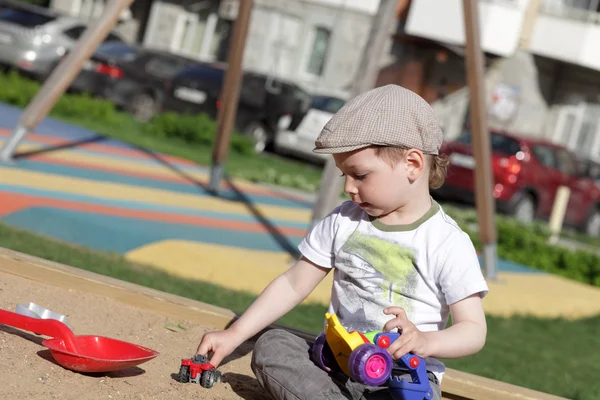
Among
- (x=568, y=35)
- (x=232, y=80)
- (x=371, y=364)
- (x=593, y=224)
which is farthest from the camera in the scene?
(x=568, y=35)

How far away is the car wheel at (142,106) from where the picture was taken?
1933 centimetres

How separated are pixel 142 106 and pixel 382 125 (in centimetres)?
1648

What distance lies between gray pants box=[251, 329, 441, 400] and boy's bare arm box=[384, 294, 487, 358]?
8.9 inches

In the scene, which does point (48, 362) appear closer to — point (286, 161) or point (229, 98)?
point (229, 98)

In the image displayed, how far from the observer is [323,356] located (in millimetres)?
3508

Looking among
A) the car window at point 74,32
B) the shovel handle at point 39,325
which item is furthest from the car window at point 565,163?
the shovel handle at point 39,325

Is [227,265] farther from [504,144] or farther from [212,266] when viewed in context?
[504,144]

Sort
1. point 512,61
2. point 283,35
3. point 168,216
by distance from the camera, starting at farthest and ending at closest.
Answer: point 283,35
point 512,61
point 168,216

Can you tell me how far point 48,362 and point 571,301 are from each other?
672 cm

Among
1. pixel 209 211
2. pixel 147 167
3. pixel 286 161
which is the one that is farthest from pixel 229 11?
pixel 209 211

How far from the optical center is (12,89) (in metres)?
15.4

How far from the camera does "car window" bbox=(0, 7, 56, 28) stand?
2027 centimetres

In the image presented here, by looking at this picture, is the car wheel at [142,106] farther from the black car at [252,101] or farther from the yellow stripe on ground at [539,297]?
the yellow stripe on ground at [539,297]

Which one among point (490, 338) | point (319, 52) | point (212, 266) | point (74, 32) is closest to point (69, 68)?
point (212, 266)
